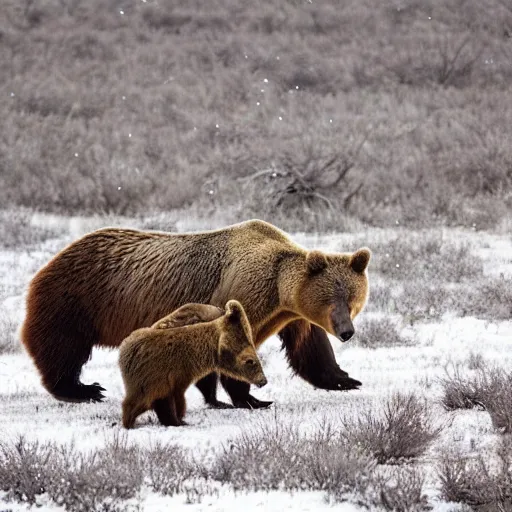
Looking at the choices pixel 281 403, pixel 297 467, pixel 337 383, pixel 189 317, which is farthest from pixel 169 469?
pixel 337 383

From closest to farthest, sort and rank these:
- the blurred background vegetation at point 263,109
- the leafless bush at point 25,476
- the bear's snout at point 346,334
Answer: the leafless bush at point 25,476
the bear's snout at point 346,334
the blurred background vegetation at point 263,109

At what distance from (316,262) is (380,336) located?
405 cm

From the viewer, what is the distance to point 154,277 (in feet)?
22.0

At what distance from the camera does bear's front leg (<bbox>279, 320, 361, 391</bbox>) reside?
684 cm

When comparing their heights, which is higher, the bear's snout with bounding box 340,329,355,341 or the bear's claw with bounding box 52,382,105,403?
the bear's snout with bounding box 340,329,355,341

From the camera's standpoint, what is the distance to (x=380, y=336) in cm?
988

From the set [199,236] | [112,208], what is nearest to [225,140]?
[112,208]

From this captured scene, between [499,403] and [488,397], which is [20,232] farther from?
[499,403]

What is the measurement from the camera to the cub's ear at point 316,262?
5.98m

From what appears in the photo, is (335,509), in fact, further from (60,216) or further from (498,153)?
(498,153)

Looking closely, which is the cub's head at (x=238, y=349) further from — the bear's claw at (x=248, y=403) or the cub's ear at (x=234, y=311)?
the bear's claw at (x=248, y=403)

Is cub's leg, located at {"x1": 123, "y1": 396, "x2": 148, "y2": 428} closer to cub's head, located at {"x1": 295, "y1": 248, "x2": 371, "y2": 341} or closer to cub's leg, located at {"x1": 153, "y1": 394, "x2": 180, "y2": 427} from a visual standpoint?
cub's leg, located at {"x1": 153, "y1": 394, "x2": 180, "y2": 427}

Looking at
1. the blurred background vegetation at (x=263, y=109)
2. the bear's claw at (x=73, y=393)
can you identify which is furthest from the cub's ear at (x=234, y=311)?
the blurred background vegetation at (x=263, y=109)

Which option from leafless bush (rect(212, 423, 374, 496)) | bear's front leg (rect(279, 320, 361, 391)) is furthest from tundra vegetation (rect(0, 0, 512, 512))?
bear's front leg (rect(279, 320, 361, 391))
